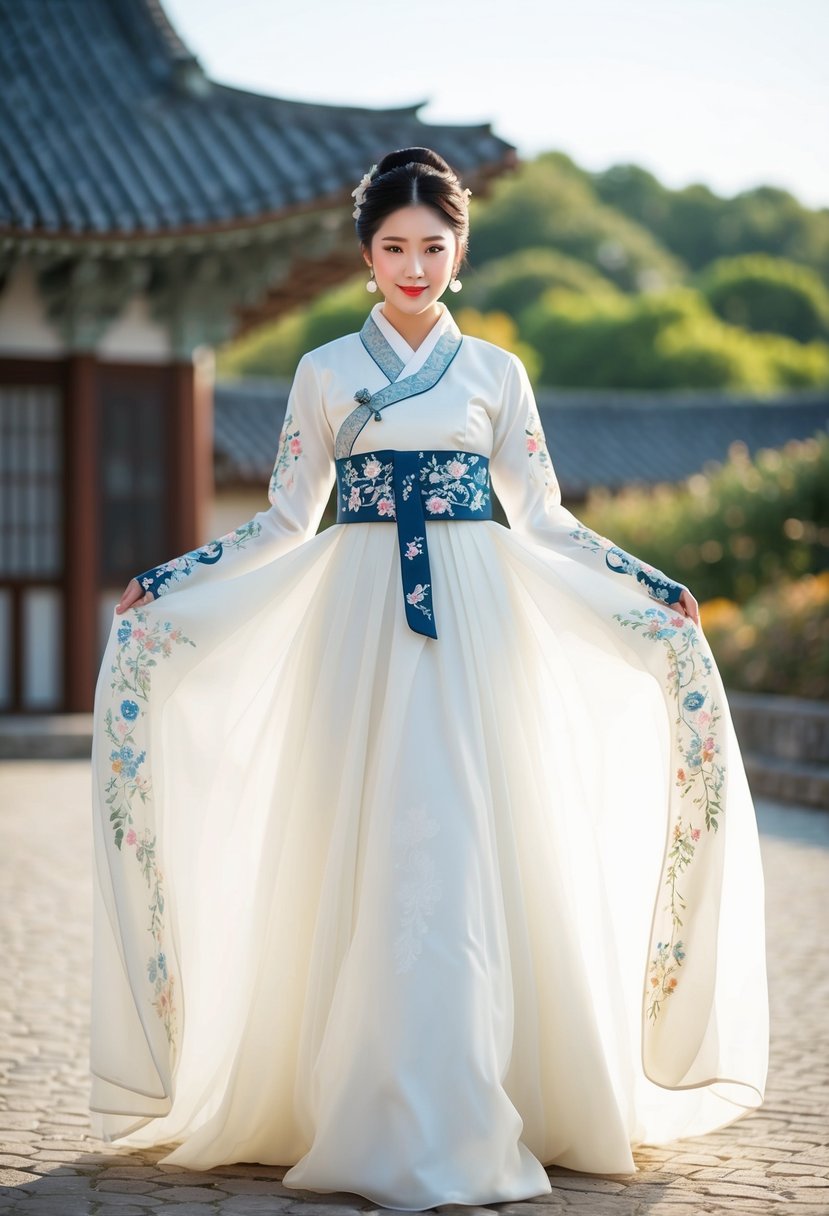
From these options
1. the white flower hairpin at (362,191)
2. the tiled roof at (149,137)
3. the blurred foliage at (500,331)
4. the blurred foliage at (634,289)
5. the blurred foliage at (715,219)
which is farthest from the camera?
the blurred foliage at (715,219)

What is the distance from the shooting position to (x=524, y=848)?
10.6 ft

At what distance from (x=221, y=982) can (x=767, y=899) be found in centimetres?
378

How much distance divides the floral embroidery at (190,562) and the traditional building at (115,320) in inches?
310

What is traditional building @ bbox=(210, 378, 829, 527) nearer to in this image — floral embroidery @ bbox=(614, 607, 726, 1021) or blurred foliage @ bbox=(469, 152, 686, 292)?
floral embroidery @ bbox=(614, 607, 726, 1021)

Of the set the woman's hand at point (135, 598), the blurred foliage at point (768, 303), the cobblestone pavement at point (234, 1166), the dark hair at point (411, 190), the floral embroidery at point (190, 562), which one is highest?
the blurred foliage at point (768, 303)

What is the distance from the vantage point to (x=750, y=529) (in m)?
15.9

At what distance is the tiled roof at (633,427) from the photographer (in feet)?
73.9

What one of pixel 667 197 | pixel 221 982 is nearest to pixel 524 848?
pixel 221 982

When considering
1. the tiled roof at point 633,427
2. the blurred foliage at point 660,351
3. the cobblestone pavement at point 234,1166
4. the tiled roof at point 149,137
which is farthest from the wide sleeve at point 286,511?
the blurred foliage at point 660,351

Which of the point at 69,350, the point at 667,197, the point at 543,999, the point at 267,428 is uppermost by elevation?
the point at 667,197

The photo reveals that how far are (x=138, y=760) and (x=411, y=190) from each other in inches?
51.0

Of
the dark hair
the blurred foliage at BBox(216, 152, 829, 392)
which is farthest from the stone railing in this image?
the blurred foliage at BBox(216, 152, 829, 392)

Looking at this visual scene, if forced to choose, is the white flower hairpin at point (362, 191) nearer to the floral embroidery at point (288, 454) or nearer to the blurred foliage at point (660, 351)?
the floral embroidery at point (288, 454)

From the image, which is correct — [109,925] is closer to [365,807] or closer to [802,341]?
[365,807]
